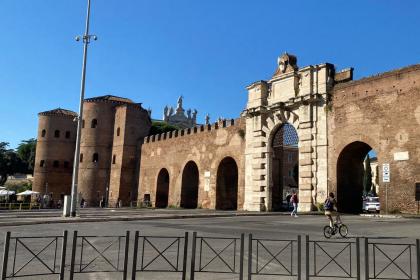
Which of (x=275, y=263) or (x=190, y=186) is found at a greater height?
(x=190, y=186)

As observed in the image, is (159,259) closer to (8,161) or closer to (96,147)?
(96,147)

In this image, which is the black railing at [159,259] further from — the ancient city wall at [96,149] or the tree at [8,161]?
the tree at [8,161]

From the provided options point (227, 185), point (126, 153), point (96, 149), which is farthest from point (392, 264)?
point (96, 149)

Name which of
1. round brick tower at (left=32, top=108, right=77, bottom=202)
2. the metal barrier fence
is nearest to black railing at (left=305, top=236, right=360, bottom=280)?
the metal barrier fence

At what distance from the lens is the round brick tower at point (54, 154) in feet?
165

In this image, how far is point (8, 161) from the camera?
7025 cm

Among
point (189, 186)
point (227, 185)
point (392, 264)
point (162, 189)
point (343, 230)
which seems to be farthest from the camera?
point (162, 189)

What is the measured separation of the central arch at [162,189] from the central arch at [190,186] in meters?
3.97

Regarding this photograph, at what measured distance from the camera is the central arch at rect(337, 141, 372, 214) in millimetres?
22938

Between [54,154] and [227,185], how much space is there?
26603 millimetres

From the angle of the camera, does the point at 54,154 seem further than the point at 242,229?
Yes

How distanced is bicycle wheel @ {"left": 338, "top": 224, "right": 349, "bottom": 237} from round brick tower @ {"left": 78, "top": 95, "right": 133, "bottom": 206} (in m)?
36.8

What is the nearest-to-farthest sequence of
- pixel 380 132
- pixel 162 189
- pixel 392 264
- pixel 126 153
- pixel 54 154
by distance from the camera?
1. pixel 392 264
2. pixel 380 132
3. pixel 162 189
4. pixel 126 153
5. pixel 54 154

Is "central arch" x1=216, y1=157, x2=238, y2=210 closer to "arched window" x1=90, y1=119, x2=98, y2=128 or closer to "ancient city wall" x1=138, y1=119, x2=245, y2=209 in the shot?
"ancient city wall" x1=138, y1=119, x2=245, y2=209
